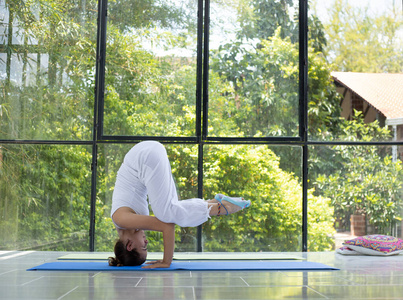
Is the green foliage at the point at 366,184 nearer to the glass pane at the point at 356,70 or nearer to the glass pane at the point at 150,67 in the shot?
the glass pane at the point at 356,70

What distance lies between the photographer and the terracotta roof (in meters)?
5.27

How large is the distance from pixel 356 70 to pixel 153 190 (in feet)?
10.2

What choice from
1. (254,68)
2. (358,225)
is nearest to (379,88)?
(254,68)

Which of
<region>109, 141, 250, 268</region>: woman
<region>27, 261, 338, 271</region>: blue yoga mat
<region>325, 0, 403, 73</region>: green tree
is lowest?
<region>27, 261, 338, 271</region>: blue yoga mat

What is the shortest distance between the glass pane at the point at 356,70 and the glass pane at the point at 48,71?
8.09ft

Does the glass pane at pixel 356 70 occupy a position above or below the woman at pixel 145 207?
above

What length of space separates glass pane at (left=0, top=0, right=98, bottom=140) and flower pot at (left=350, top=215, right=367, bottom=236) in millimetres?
2966

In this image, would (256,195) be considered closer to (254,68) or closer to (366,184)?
(366,184)

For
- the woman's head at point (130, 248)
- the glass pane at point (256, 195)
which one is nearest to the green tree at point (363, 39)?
the glass pane at point (256, 195)

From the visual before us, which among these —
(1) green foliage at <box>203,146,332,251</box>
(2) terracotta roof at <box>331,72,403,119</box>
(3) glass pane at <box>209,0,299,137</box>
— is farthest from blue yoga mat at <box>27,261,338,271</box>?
(2) terracotta roof at <box>331,72,403,119</box>

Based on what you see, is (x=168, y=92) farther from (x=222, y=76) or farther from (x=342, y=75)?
(x=342, y=75)

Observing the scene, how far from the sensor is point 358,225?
201 inches

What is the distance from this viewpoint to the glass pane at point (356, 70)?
5.21 meters

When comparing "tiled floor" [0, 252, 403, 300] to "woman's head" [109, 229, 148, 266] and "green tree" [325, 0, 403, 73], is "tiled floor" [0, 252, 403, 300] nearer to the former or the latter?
"woman's head" [109, 229, 148, 266]
